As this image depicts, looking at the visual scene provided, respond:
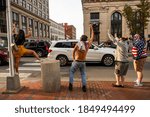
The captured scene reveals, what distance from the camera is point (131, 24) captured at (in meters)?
31.9

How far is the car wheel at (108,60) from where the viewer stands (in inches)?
563

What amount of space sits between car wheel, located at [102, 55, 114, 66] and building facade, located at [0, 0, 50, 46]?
121ft

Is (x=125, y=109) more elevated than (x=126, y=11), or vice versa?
(x=126, y=11)

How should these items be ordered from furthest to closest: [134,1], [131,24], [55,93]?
[134,1] → [131,24] → [55,93]

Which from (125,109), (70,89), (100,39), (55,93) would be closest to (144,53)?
(70,89)

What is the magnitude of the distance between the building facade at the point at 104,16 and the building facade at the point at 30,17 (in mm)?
15935

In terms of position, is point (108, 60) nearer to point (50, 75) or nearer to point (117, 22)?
point (50, 75)

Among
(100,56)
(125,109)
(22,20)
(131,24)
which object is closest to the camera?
(125,109)

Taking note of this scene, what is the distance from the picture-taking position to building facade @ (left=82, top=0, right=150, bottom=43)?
5162cm

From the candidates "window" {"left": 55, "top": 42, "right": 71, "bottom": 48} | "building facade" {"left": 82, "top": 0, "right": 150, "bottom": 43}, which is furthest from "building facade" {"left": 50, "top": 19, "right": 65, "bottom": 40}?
"window" {"left": 55, "top": 42, "right": 71, "bottom": 48}

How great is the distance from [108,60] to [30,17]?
6095 centimetres

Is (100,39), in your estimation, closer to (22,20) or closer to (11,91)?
(22,20)

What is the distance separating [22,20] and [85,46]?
6030cm

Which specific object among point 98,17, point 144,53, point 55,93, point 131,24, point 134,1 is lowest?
point 55,93
